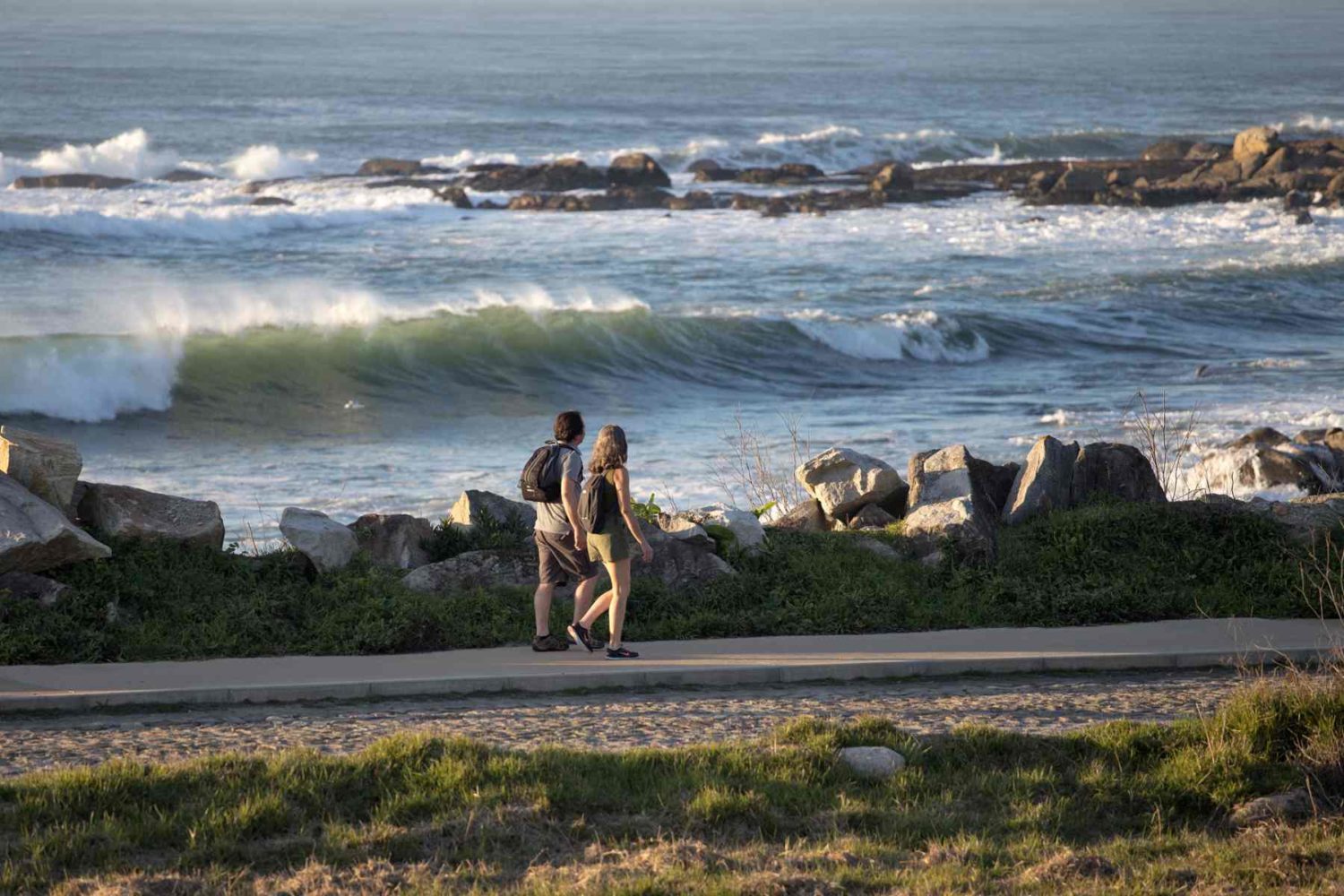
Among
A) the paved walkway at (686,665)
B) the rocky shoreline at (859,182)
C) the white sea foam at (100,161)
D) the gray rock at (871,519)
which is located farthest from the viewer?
the white sea foam at (100,161)

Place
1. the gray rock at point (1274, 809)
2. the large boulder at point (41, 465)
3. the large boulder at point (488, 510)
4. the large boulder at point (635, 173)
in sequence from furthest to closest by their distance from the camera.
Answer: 1. the large boulder at point (635, 173)
2. the large boulder at point (488, 510)
3. the large boulder at point (41, 465)
4. the gray rock at point (1274, 809)

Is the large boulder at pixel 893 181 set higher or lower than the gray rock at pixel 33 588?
higher

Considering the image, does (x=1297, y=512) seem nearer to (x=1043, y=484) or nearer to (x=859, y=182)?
(x=1043, y=484)

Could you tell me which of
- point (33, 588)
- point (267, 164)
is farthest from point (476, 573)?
point (267, 164)

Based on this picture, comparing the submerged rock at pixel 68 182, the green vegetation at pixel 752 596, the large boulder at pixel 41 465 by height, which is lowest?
the green vegetation at pixel 752 596

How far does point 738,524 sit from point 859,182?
A: 43.6m

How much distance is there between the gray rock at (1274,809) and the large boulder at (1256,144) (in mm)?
49986

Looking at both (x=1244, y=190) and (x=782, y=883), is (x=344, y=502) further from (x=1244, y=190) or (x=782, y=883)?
(x=1244, y=190)

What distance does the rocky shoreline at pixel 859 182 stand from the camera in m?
46.8

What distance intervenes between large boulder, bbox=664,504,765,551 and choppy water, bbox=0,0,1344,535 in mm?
5775

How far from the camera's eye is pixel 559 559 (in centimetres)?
977

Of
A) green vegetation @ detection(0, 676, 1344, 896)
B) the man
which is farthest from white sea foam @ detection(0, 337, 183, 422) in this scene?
green vegetation @ detection(0, 676, 1344, 896)

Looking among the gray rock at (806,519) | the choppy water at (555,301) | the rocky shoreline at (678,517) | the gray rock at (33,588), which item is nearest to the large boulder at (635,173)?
the choppy water at (555,301)

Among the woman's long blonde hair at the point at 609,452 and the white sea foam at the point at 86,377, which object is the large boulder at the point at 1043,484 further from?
the white sea foam at the point at 86,377
